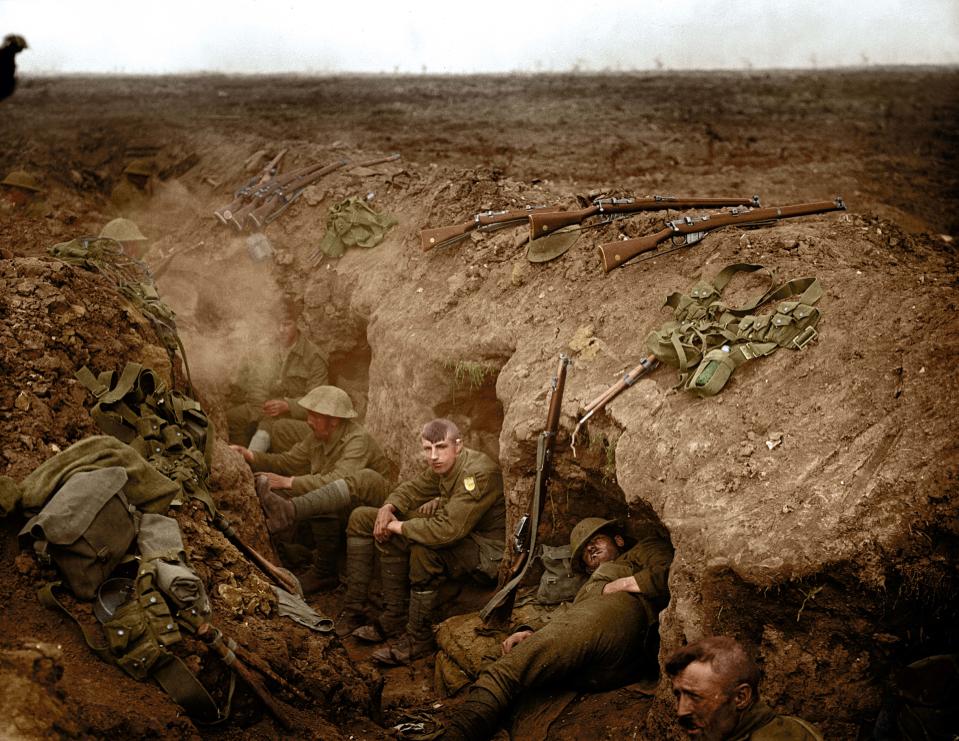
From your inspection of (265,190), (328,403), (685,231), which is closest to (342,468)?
(328,403)

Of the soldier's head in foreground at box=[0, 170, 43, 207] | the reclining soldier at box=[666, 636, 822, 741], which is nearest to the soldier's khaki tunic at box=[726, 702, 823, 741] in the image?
the reclining soldier at box=[666, 636, 822, 741]

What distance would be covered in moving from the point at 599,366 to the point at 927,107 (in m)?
17.1

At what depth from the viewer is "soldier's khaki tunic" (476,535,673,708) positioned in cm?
478

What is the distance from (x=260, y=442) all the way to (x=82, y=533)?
4938 millimetres

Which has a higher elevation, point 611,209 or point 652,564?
point 611,209

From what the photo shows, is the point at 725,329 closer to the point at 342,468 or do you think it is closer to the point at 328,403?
the point at 342,468

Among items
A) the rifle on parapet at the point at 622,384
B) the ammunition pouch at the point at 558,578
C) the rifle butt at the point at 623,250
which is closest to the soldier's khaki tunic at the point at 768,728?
the ammunition pouch at the point at 558,578

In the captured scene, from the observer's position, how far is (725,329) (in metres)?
5.32

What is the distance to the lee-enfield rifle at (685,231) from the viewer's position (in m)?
6.44

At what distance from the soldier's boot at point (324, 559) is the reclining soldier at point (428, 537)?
1.70ft

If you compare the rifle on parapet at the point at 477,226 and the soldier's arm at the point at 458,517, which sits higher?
the rifle on parapet at the point at 477,226

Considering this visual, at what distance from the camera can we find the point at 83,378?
5.24 m

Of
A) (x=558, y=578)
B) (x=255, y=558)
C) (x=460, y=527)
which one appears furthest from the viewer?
(x=460, y=527)

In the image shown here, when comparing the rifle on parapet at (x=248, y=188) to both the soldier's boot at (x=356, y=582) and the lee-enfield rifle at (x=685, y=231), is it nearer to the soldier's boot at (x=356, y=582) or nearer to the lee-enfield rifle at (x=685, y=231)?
the soldier's boot at (x=356, y=582)
